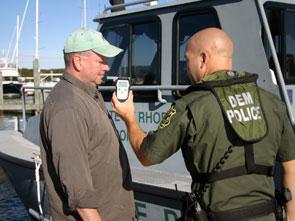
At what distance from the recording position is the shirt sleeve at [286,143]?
7.78 feet

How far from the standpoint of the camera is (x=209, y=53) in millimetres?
2229

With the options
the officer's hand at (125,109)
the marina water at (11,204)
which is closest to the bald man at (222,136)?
the officer's hand at (125,109)

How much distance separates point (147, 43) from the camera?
4.87 m

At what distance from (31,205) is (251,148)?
14.1ft

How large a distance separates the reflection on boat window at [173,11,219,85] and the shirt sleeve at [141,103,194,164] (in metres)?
2.27

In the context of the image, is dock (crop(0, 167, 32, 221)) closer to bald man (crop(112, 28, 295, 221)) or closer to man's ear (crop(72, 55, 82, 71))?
man's ear (crop(72, 55, 82, 71))

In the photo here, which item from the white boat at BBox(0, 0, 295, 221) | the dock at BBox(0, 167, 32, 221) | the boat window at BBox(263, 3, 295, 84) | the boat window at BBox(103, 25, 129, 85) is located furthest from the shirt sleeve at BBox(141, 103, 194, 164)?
the dock at BBox(0, 167, 32, 221)

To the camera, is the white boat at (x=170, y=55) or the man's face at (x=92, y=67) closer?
the man's face at (x=92, y=67)

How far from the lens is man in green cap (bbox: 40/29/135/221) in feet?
7.86

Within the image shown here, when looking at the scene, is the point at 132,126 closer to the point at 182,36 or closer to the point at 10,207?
the point at 182,36

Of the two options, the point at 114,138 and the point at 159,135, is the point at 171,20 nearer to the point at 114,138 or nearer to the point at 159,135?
the point at 114,138

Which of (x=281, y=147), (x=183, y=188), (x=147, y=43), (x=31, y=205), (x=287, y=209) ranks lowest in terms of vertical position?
(x=31, y=205)

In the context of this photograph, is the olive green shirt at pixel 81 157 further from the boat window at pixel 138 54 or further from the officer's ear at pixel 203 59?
the boat window at pixel 138 54

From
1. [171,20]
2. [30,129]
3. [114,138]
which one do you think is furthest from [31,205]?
[114,138]
